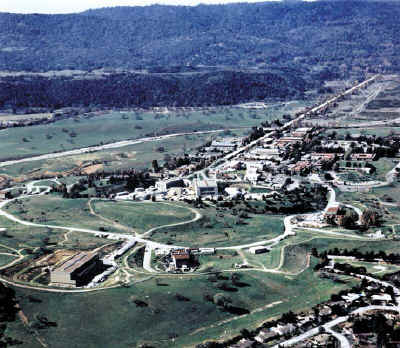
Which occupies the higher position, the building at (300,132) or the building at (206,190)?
the building at (300,132)

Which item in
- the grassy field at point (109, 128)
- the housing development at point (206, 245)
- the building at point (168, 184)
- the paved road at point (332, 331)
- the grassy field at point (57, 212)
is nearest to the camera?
the paved road at point (332, 331)

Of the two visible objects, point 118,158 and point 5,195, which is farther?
point 118,158

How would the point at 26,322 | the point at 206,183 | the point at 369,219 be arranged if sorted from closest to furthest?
the point at 26,322
the point at 369,219
the point at 206,183

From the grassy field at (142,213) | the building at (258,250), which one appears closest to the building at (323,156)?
the grassy field at (142,213)

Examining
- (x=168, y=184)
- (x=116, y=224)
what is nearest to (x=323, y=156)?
(x=168, y=184)

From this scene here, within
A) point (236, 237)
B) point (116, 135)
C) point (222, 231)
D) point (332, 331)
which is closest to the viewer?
point (332, 331)

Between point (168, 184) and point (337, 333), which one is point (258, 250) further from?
point (168, 184)

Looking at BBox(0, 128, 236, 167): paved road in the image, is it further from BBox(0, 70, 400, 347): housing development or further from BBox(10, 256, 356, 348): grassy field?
BBox(10, 256, 356, 348): grassy field

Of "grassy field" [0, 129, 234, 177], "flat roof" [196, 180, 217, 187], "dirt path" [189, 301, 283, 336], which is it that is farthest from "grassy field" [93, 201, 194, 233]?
"grassy field" [0, 129, 234, 177]

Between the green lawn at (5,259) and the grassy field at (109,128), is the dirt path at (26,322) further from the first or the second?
the grassy field at (109,128)
